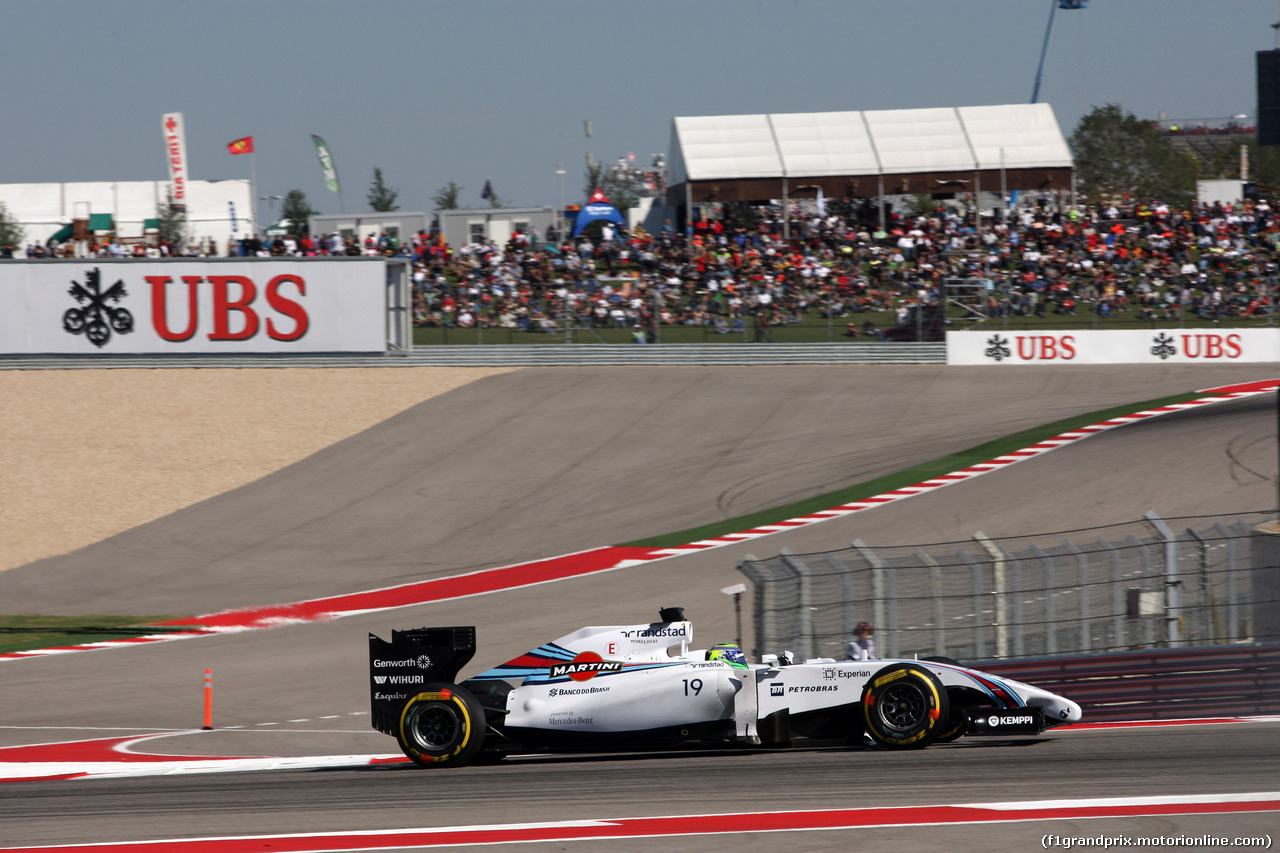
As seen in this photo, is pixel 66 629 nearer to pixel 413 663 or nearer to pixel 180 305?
pixel 413 663

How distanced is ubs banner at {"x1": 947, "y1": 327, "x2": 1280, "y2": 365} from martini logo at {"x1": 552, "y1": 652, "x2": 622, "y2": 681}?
2459 centimetres

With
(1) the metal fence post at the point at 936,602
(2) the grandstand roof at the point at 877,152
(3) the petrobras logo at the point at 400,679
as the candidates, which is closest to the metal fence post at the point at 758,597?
(1) the metal fence post at the point at 936,602

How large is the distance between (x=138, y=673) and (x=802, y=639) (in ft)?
28.2

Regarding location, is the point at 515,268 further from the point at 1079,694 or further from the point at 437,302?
the point at 1079,694

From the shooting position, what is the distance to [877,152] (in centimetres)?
4688

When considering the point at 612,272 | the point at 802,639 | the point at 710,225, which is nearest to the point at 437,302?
the point at 612,272

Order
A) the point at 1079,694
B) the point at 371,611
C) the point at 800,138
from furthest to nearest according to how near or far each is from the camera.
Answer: the point at 800,138 → the point at 371,611 → the point at 1079,694

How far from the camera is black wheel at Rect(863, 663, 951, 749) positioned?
8.79 metres

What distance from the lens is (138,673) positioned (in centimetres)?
1551

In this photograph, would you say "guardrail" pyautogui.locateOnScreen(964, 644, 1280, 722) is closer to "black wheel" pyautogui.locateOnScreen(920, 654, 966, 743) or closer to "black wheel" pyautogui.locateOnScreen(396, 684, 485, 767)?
"black wheel" pyautogui.locateOnScreen(920, 654, 966, 743)

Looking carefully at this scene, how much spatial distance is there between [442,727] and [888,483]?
46.4 ft

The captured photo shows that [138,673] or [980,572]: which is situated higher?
[980,572]

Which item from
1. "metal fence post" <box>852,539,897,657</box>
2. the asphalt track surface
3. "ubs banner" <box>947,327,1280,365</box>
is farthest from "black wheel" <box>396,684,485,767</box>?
"ubs banner" <box>947,327,1280,365</box>

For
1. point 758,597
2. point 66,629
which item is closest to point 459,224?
point 66,629
